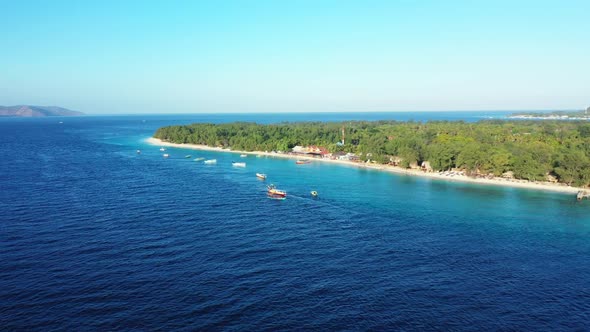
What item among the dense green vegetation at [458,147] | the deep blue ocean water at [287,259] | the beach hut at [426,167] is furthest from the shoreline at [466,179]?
the deep blue ocean water at [287,259]

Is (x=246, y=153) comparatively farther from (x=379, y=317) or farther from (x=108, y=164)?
(x=379, y=317)

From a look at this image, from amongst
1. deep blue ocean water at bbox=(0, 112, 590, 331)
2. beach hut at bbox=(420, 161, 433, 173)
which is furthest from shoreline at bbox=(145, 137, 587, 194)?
deep blue ocean water at bbox=(0, 112, 590, 331)

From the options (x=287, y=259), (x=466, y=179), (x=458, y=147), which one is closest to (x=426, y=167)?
(x=458, y=147)

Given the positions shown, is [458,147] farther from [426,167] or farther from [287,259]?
[287,259]

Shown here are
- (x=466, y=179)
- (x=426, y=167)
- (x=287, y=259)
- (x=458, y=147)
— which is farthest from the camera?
(x=426, y=167)

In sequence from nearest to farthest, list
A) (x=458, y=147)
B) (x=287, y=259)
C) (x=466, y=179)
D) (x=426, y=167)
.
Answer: (x=287, y=259)
(x=466, y=179)
(x=458, y=147)
(x=426, y=167)

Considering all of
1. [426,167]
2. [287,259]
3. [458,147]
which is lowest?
[287,259]

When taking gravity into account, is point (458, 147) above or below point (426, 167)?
above

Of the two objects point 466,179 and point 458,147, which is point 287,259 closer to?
point 466,179

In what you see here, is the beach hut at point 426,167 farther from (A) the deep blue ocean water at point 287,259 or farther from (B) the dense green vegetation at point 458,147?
(A) the deep blue ocean water at point 287,259

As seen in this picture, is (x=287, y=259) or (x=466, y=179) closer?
(x=287, y=259)

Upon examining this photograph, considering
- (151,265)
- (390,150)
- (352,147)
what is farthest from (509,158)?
(151,265)
